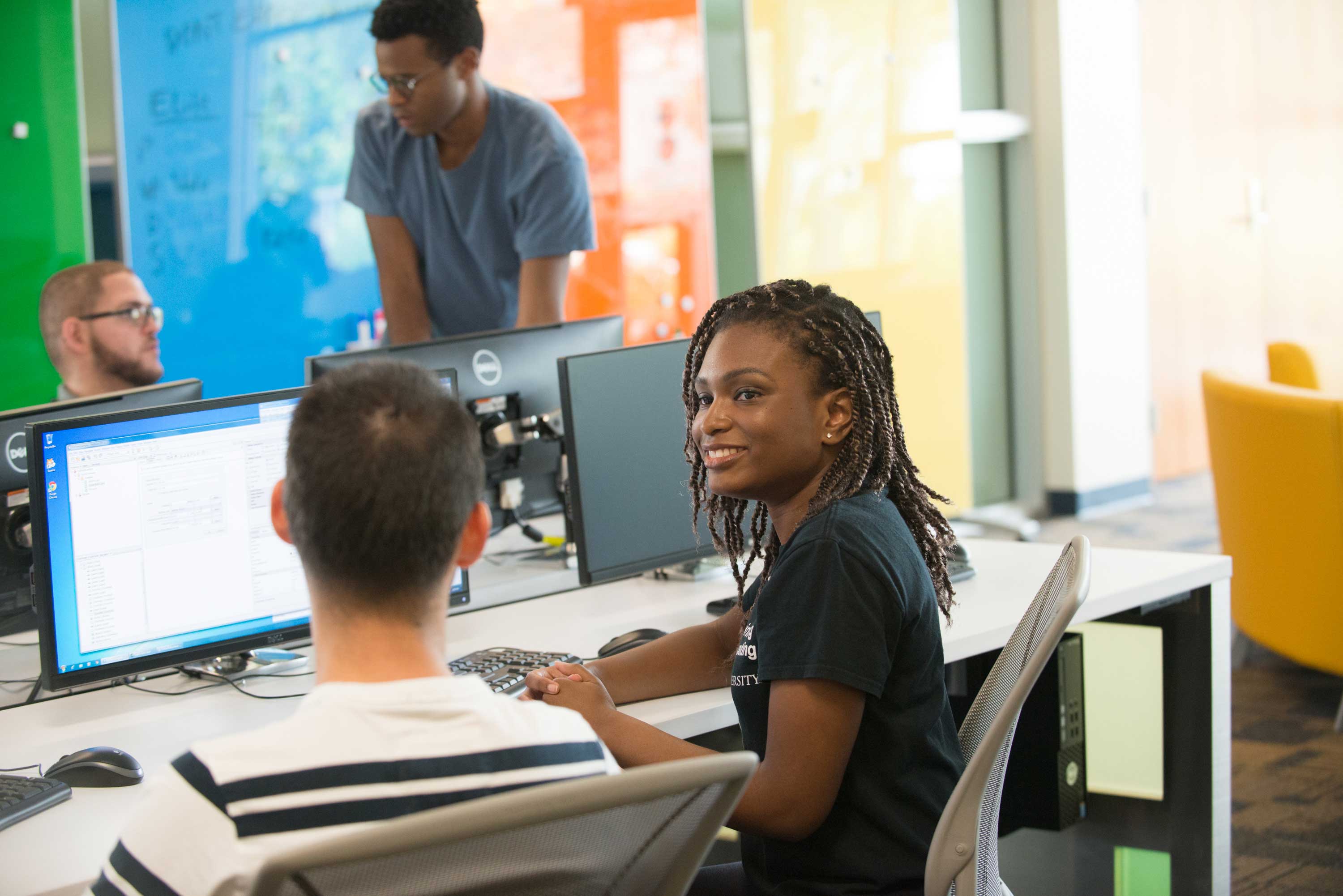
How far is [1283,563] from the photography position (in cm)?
310

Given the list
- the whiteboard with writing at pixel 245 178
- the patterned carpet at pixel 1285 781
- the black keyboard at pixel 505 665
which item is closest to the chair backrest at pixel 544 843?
the black keyboard at pixel 505 665

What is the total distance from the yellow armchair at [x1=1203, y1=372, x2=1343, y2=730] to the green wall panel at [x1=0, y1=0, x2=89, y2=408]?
2930 millimetres

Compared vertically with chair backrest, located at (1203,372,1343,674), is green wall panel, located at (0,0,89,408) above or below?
above

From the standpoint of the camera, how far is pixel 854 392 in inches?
57.8

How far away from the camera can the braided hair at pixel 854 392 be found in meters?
1.46

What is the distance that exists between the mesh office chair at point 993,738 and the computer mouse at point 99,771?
2.78 feet

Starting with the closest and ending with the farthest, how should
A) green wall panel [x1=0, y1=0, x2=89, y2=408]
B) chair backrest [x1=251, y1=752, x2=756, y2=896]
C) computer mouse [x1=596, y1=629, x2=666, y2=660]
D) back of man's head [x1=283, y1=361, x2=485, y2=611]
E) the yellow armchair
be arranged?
chair backrest [x1=251, y1=752, x2=756, y2=896] → back of man's head [x1=283, y1=361, x2=485, y2=611] → computer mouse [x1=596, y1=629, x2=666, y2=660] → the yellow armchair → green wall panel [x1=0, y1=0, x2=89, y2=408]

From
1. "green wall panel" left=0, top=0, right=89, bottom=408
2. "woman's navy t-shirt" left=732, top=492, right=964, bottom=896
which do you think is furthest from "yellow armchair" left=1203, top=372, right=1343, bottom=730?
"green wall panel" left=0, top=0, right=89, bottom=408

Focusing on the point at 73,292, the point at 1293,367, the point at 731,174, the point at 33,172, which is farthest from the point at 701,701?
the point at 731,174

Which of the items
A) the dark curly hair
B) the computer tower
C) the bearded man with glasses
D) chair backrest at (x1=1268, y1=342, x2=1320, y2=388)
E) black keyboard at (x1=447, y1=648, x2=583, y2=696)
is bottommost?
the computer tower

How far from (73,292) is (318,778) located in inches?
99.8

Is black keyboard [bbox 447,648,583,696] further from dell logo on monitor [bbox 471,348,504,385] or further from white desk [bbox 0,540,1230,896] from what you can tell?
dell logo on monitor [bbox 471,348,504,385]

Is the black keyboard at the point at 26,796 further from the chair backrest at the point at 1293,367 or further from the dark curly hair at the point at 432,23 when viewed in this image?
the chair backrest at the point at 1293,367

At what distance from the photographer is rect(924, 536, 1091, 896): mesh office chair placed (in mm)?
1202
